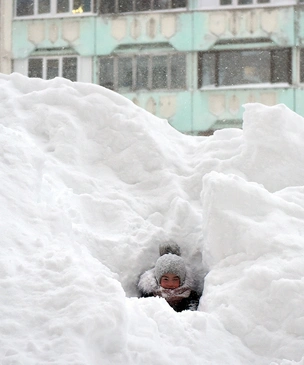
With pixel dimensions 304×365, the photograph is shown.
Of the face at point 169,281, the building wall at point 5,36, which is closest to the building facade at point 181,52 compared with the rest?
the building wall at point 5,36

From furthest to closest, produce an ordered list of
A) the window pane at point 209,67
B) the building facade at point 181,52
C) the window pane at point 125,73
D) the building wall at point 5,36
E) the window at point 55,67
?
the building wall at point 5,36, the window at point 55,67, the window pane at point 125,73, the window pane at point 209,67, the building facade at point 181,52

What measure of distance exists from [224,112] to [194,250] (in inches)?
469

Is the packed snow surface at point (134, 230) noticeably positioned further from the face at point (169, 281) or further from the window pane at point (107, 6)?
the window pane at point (107, 6)

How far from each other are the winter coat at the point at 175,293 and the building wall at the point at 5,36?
47.9 ft

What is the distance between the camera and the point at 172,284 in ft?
15.8

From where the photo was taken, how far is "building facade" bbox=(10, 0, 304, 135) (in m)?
16.8

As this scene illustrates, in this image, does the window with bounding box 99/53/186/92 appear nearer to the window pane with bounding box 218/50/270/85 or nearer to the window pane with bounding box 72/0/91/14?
the window pane with bounding box 218/50/270/85

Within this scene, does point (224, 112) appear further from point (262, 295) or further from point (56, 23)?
point (262, 295)

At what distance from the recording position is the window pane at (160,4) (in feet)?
57.4

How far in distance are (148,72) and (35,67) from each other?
3.21 metres

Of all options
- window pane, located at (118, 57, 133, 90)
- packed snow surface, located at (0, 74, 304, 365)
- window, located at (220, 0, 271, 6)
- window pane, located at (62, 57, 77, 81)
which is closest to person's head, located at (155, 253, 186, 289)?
packed snow surface, located at (0, 74, 304, 365)

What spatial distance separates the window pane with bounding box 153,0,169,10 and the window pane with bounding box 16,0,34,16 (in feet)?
11.5

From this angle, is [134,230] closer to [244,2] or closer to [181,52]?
[181,52]

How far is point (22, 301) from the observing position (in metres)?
3.30
